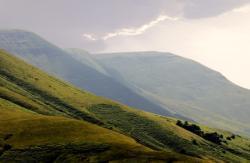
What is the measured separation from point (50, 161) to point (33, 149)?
1118 cm

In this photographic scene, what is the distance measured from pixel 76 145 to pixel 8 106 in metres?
86.5

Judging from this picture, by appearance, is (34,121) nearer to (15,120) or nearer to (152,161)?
(15,120)

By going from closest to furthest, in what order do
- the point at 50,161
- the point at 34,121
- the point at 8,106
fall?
the point at 50,161
the point at 34,121
the point at 8,106

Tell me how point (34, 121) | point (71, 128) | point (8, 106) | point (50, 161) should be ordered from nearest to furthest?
1. point (50, 161)
2. point (71, 128)
3. point (34, 121)
4. point (8, 106)

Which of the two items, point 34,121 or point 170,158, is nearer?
point 170,158

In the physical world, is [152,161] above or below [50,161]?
above

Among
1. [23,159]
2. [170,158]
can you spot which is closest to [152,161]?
[170,158]

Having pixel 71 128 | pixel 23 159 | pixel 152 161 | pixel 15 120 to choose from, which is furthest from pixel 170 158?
pixel 15 120

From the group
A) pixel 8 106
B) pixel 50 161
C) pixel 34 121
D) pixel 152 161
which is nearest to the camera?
pixel 152 161

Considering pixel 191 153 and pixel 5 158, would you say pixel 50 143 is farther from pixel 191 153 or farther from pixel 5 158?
pixel 191 153

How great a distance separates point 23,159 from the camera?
347 feet

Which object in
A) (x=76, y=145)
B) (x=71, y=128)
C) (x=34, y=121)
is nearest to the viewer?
(x=76, y=145)

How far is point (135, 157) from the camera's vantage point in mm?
94562

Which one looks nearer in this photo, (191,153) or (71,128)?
(71,128)
